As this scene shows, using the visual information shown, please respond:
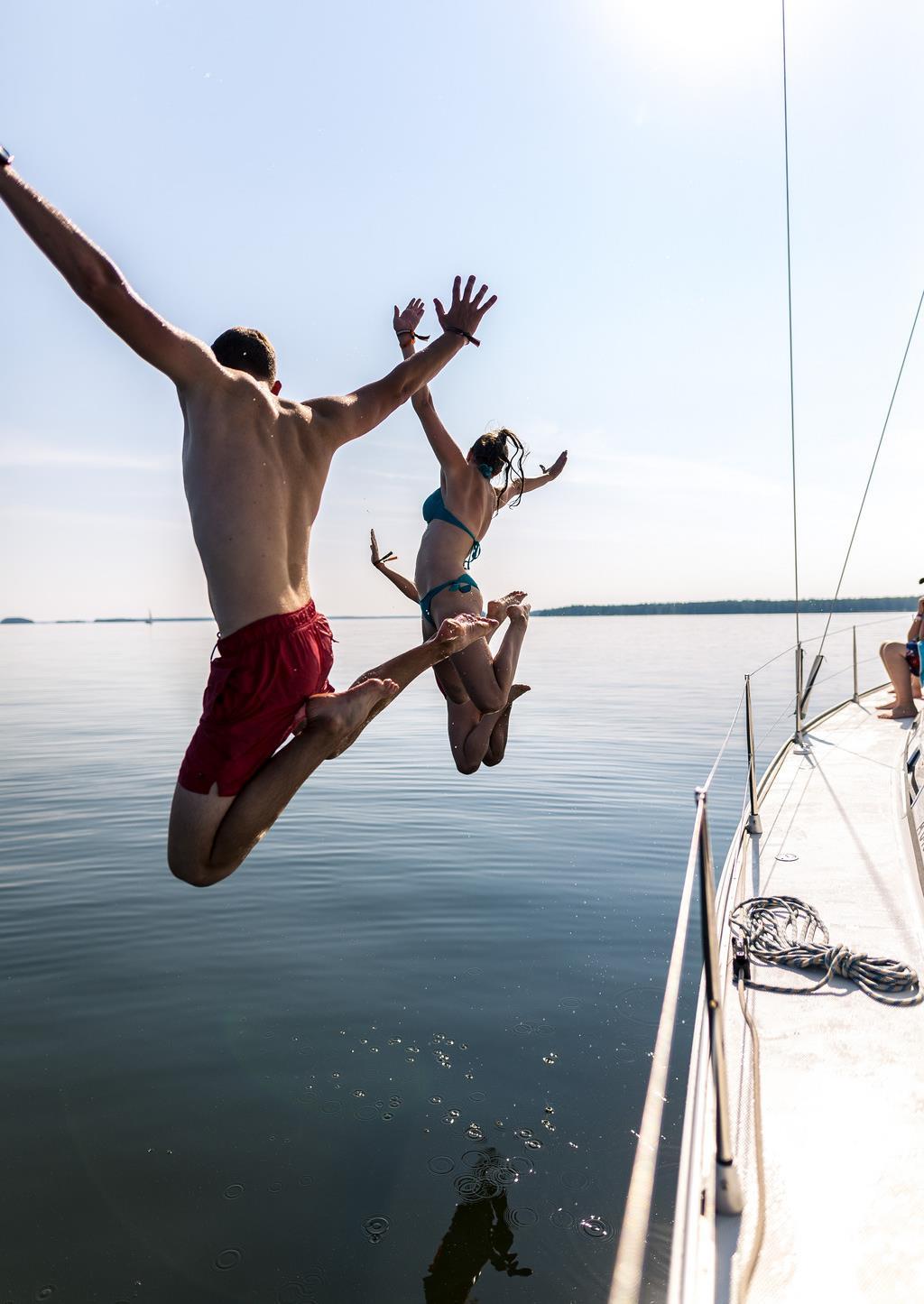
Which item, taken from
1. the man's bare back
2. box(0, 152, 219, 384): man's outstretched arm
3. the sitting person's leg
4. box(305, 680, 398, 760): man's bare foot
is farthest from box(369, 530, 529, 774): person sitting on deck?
the sitting person's leg

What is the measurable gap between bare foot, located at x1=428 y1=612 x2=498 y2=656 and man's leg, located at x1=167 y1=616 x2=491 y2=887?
2.07 feet

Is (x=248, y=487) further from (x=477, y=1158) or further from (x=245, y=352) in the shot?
(x=477, y=1158)

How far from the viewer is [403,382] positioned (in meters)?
3.81

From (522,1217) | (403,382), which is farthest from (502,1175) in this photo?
(403,382)

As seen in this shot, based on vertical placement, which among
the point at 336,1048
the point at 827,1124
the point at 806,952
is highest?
the point at 806,952

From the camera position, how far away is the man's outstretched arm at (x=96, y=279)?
2703mm

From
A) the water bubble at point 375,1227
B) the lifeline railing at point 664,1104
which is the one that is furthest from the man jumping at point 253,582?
the water bubble at point 375,1227

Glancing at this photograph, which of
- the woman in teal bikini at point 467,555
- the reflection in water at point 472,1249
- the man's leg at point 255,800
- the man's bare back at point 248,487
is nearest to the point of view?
the man's bare back at point 248,487

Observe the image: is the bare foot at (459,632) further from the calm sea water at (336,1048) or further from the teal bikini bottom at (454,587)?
the calm sea water at (336,1048)

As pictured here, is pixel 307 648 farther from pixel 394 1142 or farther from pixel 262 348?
pixel 394 1142

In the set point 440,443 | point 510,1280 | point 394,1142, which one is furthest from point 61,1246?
point 440,443

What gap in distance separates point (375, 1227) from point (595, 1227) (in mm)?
1049

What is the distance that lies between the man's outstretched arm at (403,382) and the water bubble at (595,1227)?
3.82 meters

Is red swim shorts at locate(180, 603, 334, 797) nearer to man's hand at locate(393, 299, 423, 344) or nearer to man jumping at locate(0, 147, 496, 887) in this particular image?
man jumping at locate(0, 147, 496, 887)
